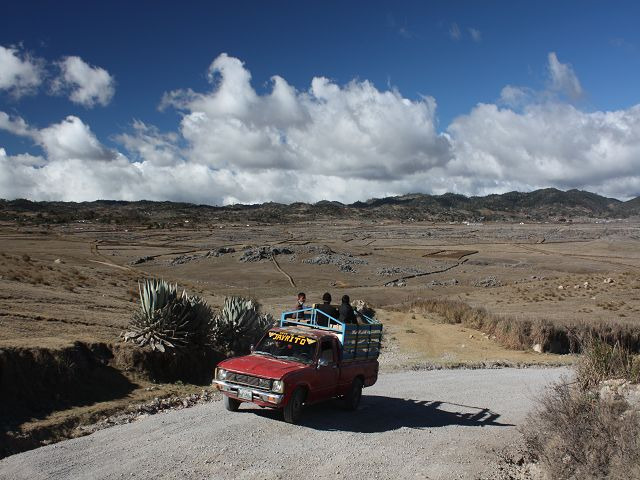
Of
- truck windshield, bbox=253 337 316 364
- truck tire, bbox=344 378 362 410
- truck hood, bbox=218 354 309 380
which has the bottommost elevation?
truck tire, bbox=344 378 362 410

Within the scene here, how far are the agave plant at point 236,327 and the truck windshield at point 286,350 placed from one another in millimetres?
4846

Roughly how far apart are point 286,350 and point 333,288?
3655 cm

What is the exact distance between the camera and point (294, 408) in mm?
10047

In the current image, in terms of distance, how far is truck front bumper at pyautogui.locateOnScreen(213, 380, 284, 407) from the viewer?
9.65 meters

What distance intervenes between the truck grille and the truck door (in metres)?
1.14

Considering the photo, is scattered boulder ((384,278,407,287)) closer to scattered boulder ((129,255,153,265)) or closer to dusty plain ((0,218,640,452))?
dusty plain ((0,218,640,452))

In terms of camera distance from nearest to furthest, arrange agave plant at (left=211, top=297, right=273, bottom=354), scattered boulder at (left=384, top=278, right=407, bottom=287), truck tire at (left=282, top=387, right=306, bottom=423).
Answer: truck tire at (left=282, top=387, right=306, bottom=423) → agave plant at (left=211, top=297, right=273, bottom=354) → scattered boulder at (left=384, top=278, right=407, bottom=287)

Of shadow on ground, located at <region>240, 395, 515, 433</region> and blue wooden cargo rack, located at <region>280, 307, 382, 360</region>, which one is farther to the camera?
blue wooden cargo rack, located at <region>280, 307, 382, 360</region>

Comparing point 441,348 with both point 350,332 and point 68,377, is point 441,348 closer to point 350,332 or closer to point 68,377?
point 350,332

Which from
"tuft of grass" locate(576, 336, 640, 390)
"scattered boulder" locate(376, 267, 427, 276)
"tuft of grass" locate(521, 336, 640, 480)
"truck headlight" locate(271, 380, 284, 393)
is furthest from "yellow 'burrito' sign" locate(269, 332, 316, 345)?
"scattered boulder" locate(376, 267, 427, 276)

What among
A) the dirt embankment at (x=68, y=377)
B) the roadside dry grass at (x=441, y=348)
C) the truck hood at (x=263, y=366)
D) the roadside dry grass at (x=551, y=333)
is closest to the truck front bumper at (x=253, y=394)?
the truck hood at (x=263, y=366)

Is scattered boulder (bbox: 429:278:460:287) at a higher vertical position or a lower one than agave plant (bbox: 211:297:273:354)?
lower

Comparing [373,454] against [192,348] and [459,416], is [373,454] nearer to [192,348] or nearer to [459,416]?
[459,416]

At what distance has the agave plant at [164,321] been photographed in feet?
44.6
